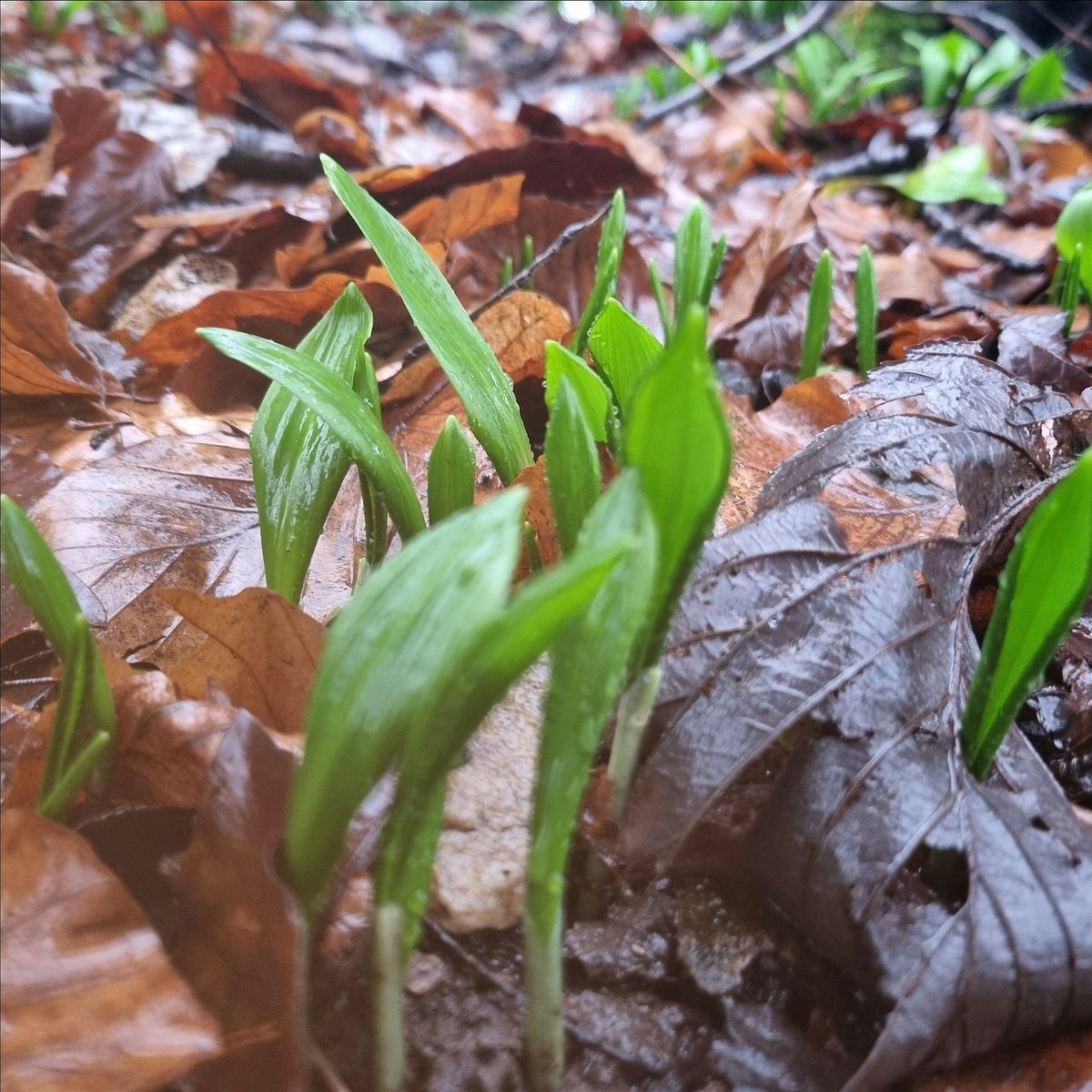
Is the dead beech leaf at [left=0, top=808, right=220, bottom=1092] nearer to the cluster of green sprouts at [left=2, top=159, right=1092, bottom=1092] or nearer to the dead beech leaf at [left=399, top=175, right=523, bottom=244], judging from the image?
the cluster of green sprouts at [left=2, top=159, right=1092, bottom=1092]

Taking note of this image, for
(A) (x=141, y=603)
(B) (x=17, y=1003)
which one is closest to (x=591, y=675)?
(B) (x=17, y=1003)

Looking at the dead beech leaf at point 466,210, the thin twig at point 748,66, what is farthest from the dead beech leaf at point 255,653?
the thin twig at point 748,66

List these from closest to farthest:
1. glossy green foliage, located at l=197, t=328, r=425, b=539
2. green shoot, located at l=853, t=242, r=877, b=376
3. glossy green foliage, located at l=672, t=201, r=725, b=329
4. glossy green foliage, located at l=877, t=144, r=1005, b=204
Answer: glossy green foliage, located at l=197, t=328, r=425, b=539, glossy green foliage, located at l=672, t=201, r=725, b=329, green shoot, located at l=853, t=242, r=877, b=376, glossy green foliage, located at l=877, t=144, r=1005, b=204

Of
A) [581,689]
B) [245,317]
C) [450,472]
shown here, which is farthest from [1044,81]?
[581,689]

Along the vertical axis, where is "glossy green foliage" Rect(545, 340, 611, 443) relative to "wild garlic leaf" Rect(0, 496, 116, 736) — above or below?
above

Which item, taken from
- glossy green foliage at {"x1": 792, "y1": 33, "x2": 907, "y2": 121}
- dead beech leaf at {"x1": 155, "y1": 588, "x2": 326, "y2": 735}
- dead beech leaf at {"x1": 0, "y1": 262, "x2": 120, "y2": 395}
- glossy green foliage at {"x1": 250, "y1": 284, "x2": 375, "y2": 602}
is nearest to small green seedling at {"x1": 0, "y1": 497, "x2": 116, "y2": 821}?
dead beech leaf at {"x1": 155, "y1": 588, "x2": 326, "y2": 735}

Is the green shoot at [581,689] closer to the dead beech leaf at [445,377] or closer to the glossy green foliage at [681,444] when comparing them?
the glossy green foliage at [681,444]
